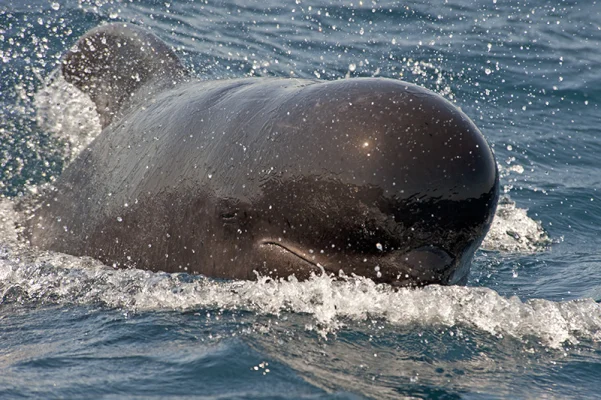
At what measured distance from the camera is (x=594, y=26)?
2027 centimetres

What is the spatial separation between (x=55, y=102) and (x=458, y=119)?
7238mm

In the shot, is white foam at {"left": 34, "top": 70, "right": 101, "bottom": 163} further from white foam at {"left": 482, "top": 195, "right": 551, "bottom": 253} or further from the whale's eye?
white foam at {"left": 482, "top": 195, "right": 551, "bottom": 253}

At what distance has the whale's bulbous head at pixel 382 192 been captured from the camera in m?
5.41

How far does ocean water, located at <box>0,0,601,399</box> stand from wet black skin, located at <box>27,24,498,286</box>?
188mm

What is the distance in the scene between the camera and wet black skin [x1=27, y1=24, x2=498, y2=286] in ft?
17.9

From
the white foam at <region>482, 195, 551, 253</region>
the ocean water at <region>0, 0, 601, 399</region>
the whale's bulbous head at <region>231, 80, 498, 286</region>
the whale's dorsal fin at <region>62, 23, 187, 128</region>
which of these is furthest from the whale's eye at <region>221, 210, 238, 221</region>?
the white foam at <region>482, 195, 551, 253</region>

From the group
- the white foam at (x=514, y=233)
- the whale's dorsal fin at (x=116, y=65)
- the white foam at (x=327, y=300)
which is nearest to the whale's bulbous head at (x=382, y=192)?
the white foam at (x=327, y=300)

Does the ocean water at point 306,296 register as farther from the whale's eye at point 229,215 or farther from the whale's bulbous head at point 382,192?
the whale's eye at point 229,215

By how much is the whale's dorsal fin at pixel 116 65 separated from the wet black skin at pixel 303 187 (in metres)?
1.67

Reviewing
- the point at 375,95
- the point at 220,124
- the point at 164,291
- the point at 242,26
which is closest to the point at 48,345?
the point at 164,291

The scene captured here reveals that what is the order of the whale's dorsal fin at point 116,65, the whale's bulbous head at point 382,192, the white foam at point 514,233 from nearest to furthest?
the whale's bulbous head at point 382,192, the whale's dorsal fin at point 116,65, the white foam at point 514,233

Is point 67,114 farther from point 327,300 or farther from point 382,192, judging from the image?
point 382,192

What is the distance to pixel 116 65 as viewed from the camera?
930 cm

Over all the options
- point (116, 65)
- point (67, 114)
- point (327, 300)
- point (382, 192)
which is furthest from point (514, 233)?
point (67, 114)
